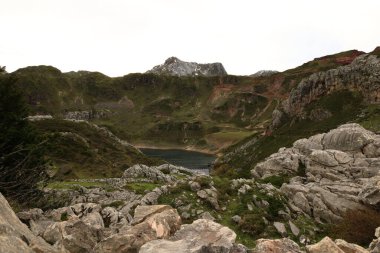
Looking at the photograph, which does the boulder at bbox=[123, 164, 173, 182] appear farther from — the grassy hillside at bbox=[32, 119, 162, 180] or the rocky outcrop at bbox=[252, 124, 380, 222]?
the rocky outcrop at bbox=[252, 124, 380, 222]

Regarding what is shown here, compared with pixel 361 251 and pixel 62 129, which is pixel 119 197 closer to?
pixel 361 251

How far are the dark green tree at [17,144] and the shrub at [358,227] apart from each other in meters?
22.3

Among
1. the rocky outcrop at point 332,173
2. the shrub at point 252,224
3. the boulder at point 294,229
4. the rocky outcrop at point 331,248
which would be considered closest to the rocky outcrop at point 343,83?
the rocky outcrop at point 332,173

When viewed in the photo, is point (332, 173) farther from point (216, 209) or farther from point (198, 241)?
point (198, 241)

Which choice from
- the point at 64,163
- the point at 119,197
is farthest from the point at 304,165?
the point at 64,163

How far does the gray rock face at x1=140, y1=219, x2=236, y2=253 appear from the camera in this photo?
1176 cm

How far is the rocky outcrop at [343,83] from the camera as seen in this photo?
103 meters

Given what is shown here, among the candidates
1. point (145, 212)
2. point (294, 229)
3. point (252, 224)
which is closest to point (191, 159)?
point (294, 229)

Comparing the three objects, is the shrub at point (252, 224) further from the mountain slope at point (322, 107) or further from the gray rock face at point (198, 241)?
the mountain slope at point (322, 107)

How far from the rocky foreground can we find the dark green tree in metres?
4.33

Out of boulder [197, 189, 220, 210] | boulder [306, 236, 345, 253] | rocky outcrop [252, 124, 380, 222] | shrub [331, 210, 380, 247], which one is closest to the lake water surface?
rocky outcrop [252, 124, 380, 222]

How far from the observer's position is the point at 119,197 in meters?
35.2

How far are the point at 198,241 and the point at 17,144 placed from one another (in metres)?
23.2

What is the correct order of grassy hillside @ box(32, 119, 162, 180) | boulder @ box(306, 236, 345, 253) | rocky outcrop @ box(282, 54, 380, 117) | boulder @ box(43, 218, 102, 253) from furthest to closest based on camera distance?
rocky outcrop @ box(282, 54, 380, 117) → grassy hillside @ box(32, 119, 162, 180) → boulder @ box(43, 218, 102, 253) → boulder @ box(306, 236, 345, 253)
